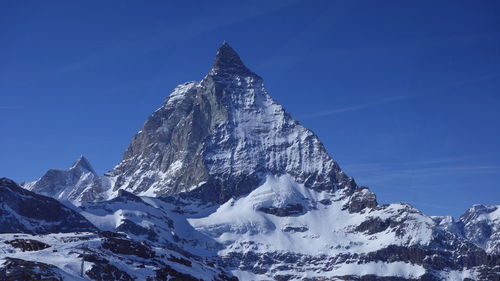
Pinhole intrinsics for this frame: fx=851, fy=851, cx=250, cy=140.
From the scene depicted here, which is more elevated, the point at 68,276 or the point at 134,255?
the point at 134,255

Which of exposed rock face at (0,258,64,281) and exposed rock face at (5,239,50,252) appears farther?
exposed rock face at (5,239,50,252)

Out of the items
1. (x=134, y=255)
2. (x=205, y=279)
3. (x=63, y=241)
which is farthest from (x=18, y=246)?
(x=205, y=279)

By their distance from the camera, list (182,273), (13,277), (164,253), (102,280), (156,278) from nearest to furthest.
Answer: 1. (13,277)
2. (102,280)
3. (156,278)
4. (182,273)
5. (164,253)

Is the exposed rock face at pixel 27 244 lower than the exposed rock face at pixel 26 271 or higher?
higher

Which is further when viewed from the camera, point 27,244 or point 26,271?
point 27,244

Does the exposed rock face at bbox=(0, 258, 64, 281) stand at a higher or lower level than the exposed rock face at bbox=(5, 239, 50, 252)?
lower

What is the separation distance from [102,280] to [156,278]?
13.9 metres

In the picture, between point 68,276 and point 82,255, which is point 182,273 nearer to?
point 82,255

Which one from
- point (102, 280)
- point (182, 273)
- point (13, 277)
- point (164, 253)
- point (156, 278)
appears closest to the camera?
point (13, 277)

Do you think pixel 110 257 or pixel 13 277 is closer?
pixel 13 277

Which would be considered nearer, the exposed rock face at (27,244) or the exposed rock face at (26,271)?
the exposed rock face at (26,271)

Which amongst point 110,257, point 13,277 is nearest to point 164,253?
point 110,257

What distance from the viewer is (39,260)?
521 ft

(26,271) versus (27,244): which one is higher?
(27,244)
